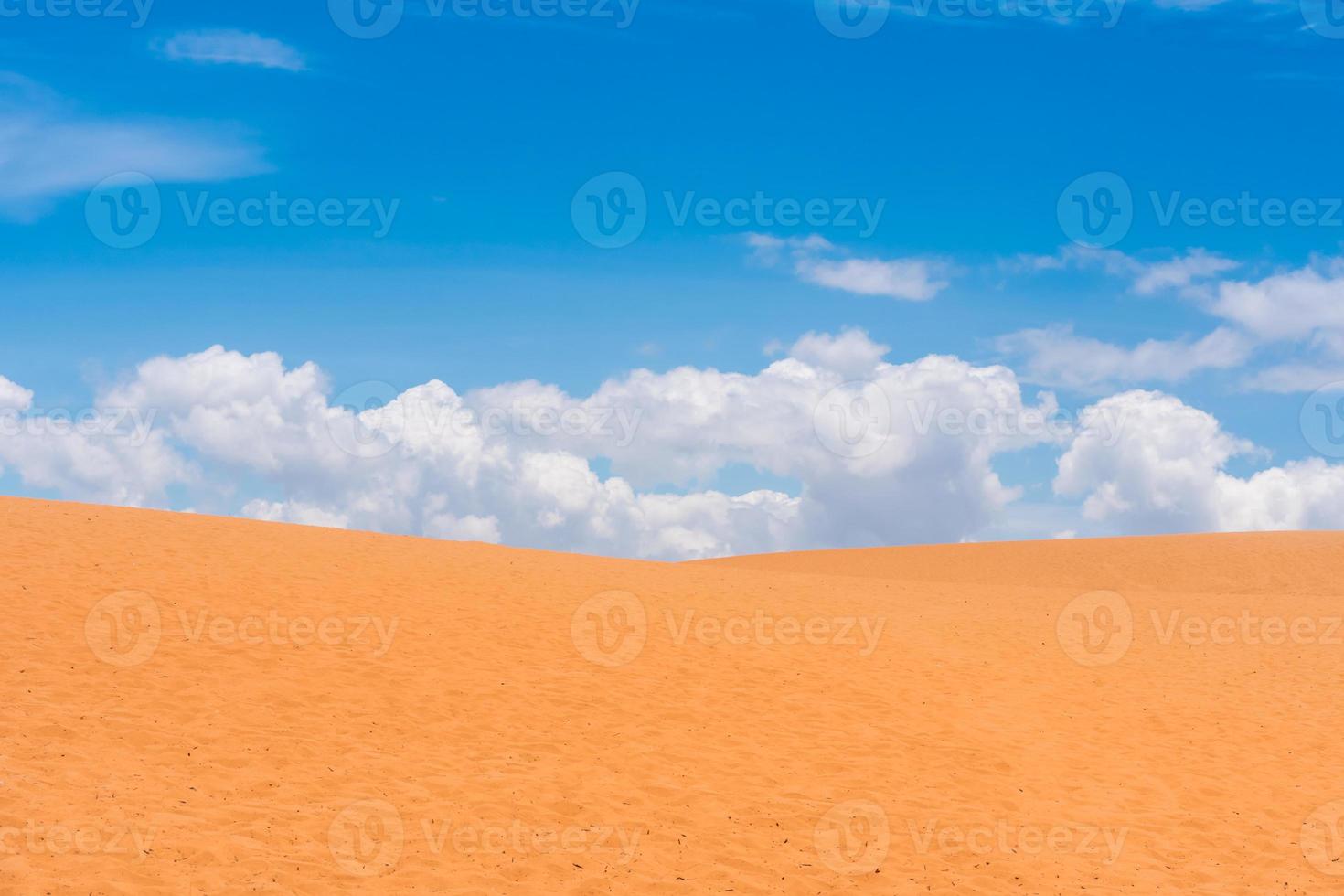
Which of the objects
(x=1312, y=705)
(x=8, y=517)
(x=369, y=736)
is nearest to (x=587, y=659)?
(x=369, y=736)

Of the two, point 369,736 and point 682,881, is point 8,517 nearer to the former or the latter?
point 369,736

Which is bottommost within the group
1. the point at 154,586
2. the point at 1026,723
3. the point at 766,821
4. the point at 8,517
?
the point at 766,821

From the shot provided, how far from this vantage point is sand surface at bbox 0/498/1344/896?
1266 centimetres

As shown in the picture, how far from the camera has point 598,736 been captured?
17141mm

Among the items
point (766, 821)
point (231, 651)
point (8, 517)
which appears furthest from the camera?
point (8, 517)

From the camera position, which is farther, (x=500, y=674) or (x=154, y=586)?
(x=154, y=586)

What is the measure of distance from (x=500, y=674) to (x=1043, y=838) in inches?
409

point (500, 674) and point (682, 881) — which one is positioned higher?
point (500, 674)

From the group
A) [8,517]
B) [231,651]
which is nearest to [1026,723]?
[231,651]

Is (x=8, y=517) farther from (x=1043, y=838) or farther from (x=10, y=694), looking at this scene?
(x=1043, y=838)

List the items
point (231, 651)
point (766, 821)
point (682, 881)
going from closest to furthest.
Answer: point (682, 881) < point (766, 821) < point (231, 651)

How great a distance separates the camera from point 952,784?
16.5 meters

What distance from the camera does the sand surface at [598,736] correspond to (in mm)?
12656

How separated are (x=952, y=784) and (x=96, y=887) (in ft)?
40.3
